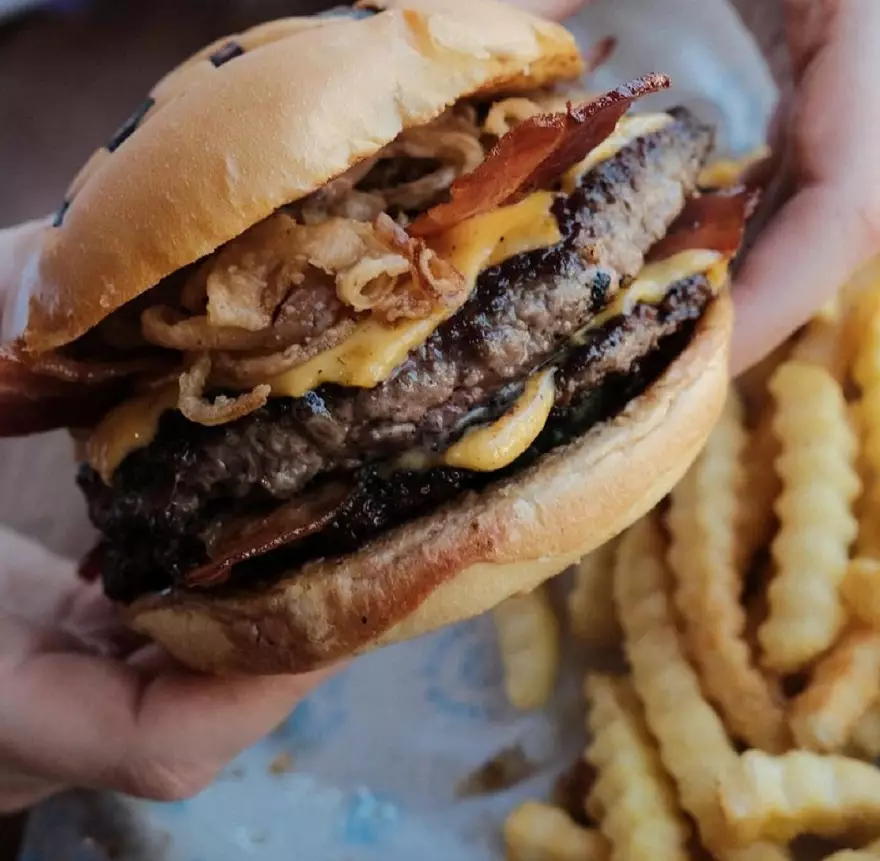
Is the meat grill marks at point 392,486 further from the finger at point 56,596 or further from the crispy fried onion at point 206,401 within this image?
the finger at point 56,596

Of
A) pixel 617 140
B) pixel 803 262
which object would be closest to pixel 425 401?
pixel 617 140

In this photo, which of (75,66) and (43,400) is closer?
(43,400)

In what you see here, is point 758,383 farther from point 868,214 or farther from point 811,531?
point 811,531

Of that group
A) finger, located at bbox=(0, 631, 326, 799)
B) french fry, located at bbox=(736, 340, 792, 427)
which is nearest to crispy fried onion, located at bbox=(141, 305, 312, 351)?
finger, located at bbox=(0, 631, 326, 799)

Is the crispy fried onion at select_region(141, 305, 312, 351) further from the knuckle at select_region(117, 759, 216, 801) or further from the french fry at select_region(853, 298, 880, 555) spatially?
the french fry at select_region(853, 298, 880, 555)

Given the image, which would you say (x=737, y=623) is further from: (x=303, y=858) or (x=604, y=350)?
(x=303, y=858)

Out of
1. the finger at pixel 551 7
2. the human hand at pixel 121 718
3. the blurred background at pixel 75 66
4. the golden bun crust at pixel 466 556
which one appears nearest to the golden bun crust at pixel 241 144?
the golden bun crust at pixel 466 556
